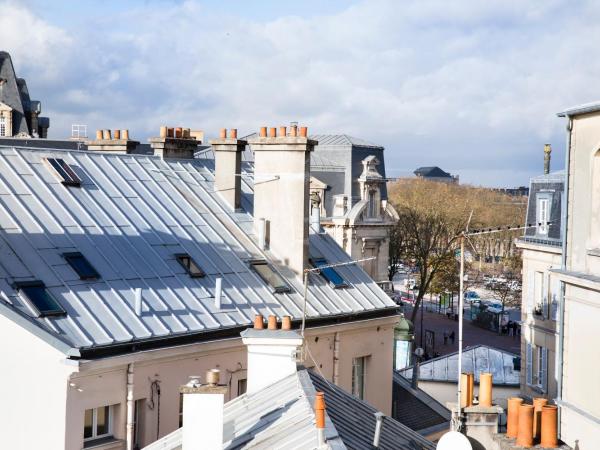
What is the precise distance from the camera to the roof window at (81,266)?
833 inches

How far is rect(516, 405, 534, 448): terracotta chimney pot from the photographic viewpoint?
13.6 m

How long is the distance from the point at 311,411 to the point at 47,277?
7.61 meters

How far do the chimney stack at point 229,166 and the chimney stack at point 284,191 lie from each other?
988 mm

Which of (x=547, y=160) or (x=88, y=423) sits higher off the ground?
(x=547, y=160)

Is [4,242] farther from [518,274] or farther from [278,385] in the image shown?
[518,274]

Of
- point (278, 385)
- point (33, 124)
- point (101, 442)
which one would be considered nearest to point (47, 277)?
point (101, 442)

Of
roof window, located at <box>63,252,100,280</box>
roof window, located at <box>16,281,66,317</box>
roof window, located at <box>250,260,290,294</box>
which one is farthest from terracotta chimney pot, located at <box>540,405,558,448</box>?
roof window, located at <box>250,260,290,294</box>

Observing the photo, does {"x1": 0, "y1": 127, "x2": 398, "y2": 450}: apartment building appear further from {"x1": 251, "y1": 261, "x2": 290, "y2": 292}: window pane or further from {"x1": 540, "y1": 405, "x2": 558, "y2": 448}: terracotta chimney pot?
{"x1": 540, "y1": 405, "x2": 558, "y2": 448}: terracotta chimney pot

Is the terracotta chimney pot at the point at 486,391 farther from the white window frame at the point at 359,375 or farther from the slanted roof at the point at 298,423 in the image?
the white window frame at the point at 359,375

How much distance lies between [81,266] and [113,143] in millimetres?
9922

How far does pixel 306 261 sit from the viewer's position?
26.5 metres

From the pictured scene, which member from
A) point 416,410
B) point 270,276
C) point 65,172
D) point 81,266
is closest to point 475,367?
point 416,410

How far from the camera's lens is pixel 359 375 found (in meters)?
26.8

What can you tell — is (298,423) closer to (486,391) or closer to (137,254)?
(486,391)
